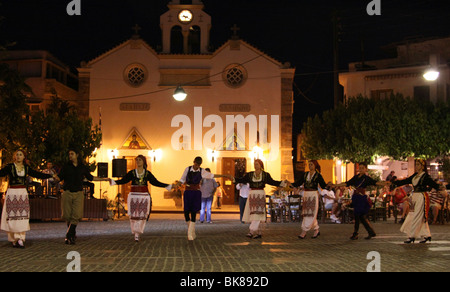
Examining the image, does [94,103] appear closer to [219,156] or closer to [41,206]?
[219,156]

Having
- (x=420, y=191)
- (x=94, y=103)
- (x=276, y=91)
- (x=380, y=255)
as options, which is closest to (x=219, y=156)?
(x=276, y=91)

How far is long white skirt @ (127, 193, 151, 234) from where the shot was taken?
42.7ft

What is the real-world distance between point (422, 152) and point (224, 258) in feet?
77.7

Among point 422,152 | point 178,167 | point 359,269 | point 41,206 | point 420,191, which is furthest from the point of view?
point 178,167

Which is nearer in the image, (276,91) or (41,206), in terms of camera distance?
(41,206)

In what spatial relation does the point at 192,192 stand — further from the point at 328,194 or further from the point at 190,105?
the point at 190,105

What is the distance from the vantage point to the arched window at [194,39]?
34.7 meters

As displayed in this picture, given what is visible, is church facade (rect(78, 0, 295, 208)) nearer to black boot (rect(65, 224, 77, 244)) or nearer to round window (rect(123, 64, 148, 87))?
round window (rect(123, 64, 148, 87))

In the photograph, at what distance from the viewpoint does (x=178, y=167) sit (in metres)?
33.2

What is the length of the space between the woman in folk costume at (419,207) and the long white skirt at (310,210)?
2.02 metres

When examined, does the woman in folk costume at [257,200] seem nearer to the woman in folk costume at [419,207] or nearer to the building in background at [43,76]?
the woman in folk costume at [419,207]

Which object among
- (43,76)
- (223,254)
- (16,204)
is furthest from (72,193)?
(43,76)

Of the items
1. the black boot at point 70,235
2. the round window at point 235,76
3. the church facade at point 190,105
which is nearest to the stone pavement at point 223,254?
the black boot at point 70,235

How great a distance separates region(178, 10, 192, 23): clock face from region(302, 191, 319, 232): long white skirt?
72.8 ft
